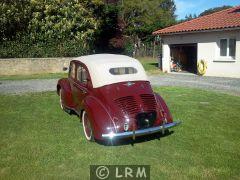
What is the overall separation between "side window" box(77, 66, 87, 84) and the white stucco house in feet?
43.6

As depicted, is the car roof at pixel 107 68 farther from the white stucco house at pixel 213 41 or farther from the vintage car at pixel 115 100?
the white stucco house at pixel 213 41

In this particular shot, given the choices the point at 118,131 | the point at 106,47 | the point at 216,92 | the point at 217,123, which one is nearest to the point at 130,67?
the point at 118,131

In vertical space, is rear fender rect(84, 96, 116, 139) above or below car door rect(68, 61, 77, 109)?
below

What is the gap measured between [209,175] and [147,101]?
227 cm

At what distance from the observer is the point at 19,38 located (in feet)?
77.7

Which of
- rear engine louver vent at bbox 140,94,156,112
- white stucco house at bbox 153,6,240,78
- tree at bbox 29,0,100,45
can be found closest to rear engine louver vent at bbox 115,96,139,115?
rear engine louver vent at bbox 140,94,156,112

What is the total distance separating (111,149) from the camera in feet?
22.3

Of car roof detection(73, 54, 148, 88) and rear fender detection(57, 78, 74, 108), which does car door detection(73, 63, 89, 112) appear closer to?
car roof detection(73, 54, 148, 88)

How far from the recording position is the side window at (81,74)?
834 cm

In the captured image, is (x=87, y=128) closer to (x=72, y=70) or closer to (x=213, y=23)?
(x=72, y=70)

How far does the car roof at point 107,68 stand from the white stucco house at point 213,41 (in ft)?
41.9

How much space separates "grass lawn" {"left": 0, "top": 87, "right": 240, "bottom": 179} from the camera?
18.8 ft

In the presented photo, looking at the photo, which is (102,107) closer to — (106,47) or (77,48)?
(77,48)

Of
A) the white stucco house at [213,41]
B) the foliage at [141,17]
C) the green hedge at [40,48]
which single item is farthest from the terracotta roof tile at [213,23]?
the foliage at [141,17]
